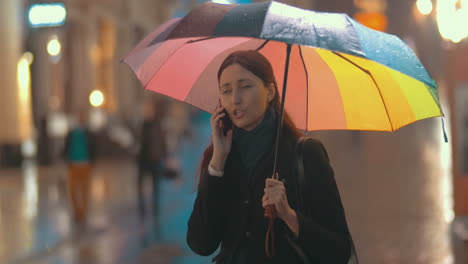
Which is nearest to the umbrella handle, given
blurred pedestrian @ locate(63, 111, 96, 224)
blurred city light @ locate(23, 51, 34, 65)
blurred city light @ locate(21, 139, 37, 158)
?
blurred pedestrian @ locate(63, 111, 96, 224)

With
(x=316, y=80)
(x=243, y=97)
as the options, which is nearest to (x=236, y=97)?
(x=243, y=97)

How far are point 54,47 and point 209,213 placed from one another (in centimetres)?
2706

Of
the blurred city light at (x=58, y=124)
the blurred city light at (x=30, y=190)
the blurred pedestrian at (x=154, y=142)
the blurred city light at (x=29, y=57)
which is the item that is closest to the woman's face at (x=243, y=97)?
the blurred pedestrian at (x=154, y=142)

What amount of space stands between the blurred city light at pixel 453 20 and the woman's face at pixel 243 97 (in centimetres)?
680

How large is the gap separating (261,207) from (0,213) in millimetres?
11108

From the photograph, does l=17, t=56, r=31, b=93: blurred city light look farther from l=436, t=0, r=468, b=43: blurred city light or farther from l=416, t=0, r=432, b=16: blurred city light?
l=436, t=0, r=468, b=43: blurred city light

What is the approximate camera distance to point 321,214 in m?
2.45

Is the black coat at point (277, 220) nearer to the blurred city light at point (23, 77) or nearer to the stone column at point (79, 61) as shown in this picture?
the blurred city light at point (23, 77)

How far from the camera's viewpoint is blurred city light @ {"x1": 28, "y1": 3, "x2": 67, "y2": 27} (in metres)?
23.5

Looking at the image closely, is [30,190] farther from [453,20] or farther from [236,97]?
[236,97]

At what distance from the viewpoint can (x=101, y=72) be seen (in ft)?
Answer: 105

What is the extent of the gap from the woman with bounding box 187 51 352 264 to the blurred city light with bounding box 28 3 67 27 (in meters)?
22.0

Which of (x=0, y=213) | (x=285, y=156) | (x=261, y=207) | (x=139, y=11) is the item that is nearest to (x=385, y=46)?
(x=285, y=156)

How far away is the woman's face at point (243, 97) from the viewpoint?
8.16 feet
